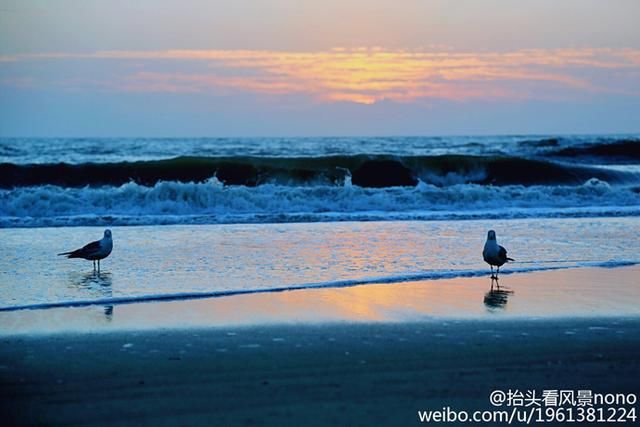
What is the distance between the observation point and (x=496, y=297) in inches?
330

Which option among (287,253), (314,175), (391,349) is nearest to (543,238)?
(287,253)

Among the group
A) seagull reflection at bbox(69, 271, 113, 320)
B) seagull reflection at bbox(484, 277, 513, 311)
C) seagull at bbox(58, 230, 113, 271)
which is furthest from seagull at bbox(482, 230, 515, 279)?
seagull at bbox(58, 230, 113, 271)

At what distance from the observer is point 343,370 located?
18.5 feet

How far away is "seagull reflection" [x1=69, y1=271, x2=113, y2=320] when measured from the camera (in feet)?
27.6

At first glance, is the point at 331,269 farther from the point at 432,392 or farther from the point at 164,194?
the point at 164,194

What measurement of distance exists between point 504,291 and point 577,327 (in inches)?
71.7

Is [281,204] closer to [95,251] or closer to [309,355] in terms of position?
[95,251]

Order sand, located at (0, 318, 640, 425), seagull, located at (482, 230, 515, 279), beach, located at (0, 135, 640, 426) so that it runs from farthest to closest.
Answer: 1. seagull, located at (482, 230, 515, 279)
2. beach, located at (0, 135, 640, 426)
3. sand, located at (0, 318, 640, 425)

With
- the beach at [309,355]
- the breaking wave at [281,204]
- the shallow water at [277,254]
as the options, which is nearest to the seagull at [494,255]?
the shallow water at [277,254]

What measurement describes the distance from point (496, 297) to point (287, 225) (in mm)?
7635

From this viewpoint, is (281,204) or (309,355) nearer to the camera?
(309,355)

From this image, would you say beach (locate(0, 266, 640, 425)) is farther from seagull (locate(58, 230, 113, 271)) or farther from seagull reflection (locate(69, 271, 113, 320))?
seagull (locate(58, 230, 113, 271))

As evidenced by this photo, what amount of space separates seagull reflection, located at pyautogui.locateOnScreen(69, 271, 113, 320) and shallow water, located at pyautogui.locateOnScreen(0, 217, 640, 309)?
1cm

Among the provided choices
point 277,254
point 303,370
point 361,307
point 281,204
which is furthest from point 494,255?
point 281,204
